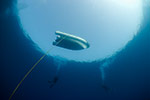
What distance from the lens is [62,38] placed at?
6.30 meters

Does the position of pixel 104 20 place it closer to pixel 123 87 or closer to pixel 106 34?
pixel 106 34

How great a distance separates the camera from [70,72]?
18453mm

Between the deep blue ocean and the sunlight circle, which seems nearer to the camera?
the sunlight circle

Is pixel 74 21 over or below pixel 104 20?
below

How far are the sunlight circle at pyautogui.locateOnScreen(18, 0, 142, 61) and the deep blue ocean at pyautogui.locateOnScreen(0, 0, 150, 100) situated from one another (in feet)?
3.17

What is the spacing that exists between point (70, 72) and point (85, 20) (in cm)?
987

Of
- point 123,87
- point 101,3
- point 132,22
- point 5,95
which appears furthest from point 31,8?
point 123,87

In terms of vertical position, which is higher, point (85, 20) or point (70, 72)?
point (85, 20)

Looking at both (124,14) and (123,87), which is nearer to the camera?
(124,14)

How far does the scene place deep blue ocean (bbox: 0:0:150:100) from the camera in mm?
12883

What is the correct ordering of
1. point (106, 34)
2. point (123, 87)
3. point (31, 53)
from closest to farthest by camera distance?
1. point (106, 34)
2. point (31, 53)
3. point (123, 87)

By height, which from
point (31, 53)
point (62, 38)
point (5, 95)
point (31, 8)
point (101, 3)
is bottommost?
point (5, 95)

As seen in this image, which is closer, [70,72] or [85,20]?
[85,20]

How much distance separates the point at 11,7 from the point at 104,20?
→ 326 inches
